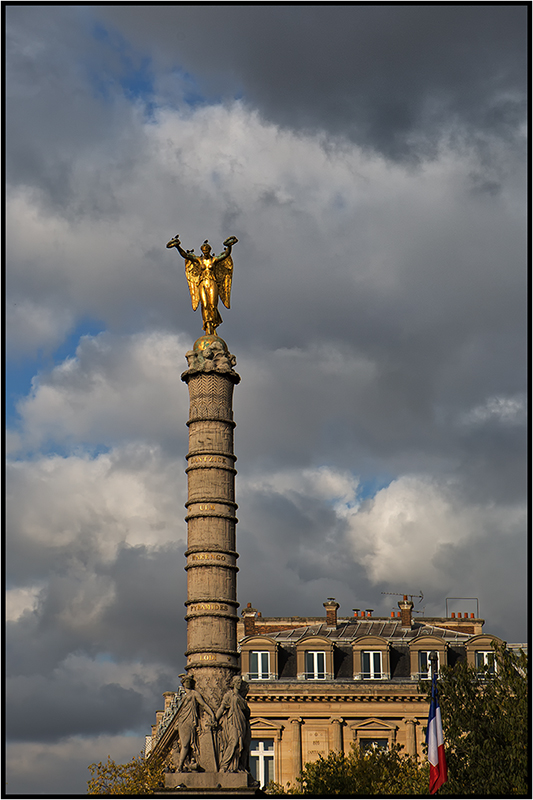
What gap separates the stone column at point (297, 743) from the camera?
52.0 meters

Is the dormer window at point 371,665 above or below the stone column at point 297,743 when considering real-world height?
above

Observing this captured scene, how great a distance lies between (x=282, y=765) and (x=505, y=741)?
20.3m

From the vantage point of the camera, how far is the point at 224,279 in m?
34.7

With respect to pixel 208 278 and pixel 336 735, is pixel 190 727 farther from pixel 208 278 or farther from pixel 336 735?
pixel 336 735

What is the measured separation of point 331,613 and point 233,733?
1191 inches

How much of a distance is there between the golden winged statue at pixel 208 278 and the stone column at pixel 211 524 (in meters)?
0.99

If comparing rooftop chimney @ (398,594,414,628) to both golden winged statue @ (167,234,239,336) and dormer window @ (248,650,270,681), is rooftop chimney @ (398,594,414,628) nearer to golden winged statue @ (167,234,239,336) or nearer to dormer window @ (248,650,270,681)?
dormer window @ (248,650,270,681)

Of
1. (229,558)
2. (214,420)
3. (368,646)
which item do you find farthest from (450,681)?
(368,646)

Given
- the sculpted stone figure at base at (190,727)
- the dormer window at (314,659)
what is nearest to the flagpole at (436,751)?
the sculpted stone figure at base at (190,727)

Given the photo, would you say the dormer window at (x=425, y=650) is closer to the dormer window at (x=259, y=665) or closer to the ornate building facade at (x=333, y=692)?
the ornate building facade at (x=333, y=692)

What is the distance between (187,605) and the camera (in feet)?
102

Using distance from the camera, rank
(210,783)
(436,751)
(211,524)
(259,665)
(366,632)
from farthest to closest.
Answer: (366,632)
(259,665)
(436,751)
(211,524)
(210,783)

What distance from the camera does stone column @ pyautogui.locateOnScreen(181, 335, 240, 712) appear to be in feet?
99.9

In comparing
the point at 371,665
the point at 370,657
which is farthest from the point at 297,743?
the point at 370,657
